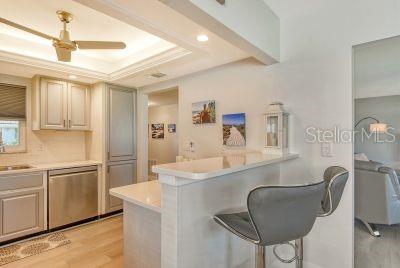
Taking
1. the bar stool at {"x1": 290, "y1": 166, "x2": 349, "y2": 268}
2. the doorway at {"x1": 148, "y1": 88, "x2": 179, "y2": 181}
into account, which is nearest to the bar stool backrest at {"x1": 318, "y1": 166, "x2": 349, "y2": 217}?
the bar stool at {"x1": 290, "y1": 166, "x2": 349, "y2": 268}

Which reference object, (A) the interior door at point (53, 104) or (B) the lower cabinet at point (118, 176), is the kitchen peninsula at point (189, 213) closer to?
(B) the lower cabinet at point (118, 176)

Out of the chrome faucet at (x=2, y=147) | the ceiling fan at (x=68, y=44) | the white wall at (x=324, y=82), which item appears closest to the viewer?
the white wall at (x=324, y=82)

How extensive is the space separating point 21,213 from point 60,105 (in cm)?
158

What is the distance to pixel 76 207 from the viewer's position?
11.0 feet

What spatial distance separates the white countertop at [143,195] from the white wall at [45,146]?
2.46 m

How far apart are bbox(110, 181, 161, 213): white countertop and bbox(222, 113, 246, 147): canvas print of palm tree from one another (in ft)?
3.57

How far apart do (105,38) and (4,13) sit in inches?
36.6

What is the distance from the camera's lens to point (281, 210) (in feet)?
3.51

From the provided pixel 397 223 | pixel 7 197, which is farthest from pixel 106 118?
pixel 397 223

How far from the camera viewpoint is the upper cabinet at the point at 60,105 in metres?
3.22

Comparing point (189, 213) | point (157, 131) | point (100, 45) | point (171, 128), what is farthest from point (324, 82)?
point (157, 131)

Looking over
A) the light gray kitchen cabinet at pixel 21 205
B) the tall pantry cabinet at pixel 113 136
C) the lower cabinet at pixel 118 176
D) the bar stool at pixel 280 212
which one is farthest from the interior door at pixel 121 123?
the bar stool at pixel 280 212

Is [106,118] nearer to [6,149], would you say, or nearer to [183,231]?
[6,149]

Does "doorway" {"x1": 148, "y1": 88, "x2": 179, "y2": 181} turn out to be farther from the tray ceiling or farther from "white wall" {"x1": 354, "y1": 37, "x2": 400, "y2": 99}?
"white wall" {"x1": 354, "y1": 37, "x2": 400, "y2": 99}
